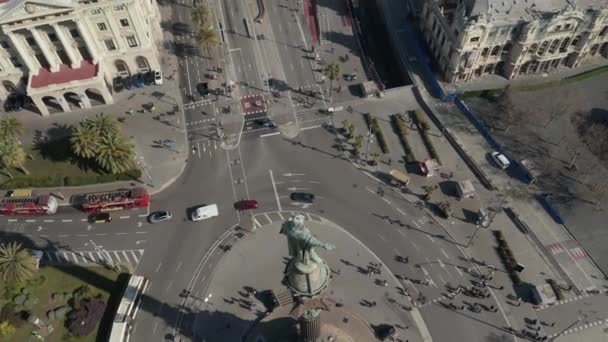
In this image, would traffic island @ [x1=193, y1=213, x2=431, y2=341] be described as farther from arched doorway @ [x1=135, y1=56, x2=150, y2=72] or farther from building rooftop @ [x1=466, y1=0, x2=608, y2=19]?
building rooftop @ [x1=466, y1=0, x2=608, y2=19]

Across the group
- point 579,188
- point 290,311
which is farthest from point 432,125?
point 290,311

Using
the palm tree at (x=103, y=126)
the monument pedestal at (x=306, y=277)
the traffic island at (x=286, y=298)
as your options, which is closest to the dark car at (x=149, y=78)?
the palm tree at (x=103, y=126)

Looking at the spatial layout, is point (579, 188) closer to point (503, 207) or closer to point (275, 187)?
point (503, 207)

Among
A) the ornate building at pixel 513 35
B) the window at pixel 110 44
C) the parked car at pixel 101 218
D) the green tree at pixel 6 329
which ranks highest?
the ornate building at pixel 513 35

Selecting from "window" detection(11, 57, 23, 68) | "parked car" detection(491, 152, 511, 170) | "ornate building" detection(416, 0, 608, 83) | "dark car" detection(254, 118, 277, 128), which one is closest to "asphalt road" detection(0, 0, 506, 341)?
"dark car" detection(254, 118, 277, 128)

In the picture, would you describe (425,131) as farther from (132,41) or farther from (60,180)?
(60,180)

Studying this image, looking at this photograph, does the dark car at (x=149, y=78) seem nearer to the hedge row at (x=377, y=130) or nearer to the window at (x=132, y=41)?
the window at (x=132, y=41)
